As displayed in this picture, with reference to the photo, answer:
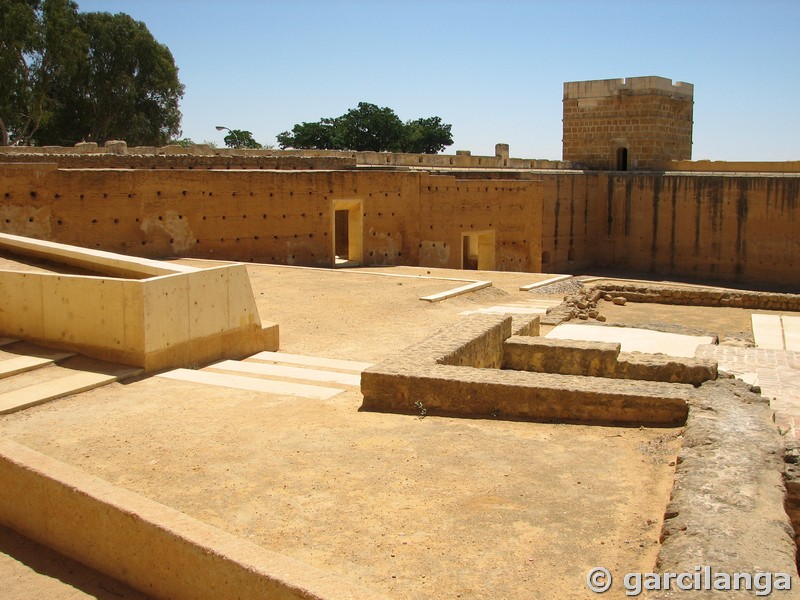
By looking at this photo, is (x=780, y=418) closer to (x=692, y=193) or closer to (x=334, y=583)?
(x=334, y=583)

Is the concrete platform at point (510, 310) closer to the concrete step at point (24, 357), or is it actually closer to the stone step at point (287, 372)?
the stone step at point (287, 372)

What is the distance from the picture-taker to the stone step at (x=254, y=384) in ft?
20.7

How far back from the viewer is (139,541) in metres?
3.91

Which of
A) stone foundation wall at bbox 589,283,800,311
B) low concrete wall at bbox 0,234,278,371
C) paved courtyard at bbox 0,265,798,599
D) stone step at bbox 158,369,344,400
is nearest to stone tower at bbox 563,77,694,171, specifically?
stone foundation wall at bbox 589,283,800,311

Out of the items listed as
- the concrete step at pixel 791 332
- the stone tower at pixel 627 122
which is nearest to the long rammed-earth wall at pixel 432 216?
the stone tower at pixel 627 122

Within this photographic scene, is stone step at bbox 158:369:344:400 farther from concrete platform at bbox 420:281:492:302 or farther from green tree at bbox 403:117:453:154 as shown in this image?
green tree at bbox 403:117:453:154

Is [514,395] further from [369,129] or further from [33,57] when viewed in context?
[369,129]

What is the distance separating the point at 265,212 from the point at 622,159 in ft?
56.6

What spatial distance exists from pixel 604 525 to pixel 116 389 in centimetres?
408

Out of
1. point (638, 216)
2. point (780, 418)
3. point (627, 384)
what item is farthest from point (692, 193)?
point (627, 384)

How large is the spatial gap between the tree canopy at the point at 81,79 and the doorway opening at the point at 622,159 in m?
20.9

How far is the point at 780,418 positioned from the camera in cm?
709

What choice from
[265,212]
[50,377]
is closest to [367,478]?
[50,377]

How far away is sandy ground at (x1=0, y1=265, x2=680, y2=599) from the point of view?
354 centimetres
